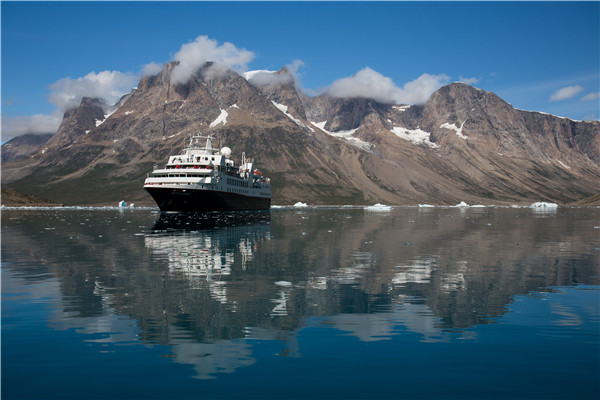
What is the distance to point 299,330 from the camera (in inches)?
575

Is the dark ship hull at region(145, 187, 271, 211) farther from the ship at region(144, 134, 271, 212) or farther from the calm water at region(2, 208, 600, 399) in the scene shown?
the calm water at region(2, 208, 600, 399)

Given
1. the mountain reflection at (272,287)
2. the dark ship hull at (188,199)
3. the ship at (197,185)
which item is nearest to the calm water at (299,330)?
the mountain reflection at (272,287)

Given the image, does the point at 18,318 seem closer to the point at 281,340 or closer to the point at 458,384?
the point at 281,340

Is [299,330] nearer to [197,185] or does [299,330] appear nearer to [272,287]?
[272,287]

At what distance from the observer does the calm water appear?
1057 centimetres

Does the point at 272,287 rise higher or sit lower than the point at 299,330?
higher

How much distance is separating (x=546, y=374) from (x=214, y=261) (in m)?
21.7

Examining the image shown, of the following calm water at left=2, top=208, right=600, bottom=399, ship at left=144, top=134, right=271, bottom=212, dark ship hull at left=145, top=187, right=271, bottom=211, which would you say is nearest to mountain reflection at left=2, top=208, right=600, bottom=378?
→ calm water at left=2, top=208, right=600, bottom=399

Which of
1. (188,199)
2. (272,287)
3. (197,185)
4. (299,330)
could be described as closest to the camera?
(299,330)

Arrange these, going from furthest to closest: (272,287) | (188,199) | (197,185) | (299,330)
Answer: (197,185)
(188,199)
(272,287)
(299,330)

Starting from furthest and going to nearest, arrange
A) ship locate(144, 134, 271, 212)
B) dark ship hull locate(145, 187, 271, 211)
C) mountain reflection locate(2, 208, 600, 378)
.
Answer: ship locate(144, 134, 271, 212), dark ship hull locate(145, 187, 271, 211), mountain reflection locate(2, 208, 600, 378)

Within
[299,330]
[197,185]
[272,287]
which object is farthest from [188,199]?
[299,330]

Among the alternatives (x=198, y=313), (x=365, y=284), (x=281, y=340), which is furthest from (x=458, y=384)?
(x=365, y=284)

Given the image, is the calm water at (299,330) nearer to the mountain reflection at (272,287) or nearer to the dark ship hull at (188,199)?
the mountain reflection at (272,287)
